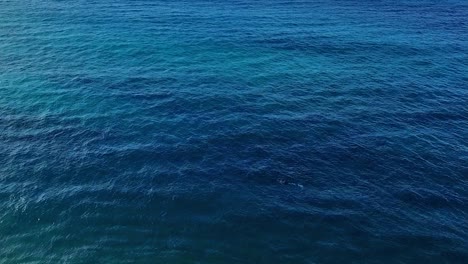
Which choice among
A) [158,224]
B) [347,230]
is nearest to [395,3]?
[347,230]

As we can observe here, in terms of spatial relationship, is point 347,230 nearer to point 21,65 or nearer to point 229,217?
point 229,217

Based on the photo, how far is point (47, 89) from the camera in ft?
385

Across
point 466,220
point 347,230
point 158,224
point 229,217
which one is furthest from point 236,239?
point 466,220

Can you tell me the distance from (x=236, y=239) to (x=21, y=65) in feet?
297

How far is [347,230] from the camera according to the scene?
77.2 meters

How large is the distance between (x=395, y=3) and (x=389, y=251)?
485ft

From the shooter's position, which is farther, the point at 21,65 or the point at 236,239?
the point at 21,65

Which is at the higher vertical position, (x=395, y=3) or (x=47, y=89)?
(x=395, y=3)

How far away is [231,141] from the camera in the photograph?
99.5 meters

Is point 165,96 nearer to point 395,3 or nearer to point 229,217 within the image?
point 229,217

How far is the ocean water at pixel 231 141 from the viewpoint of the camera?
75.6 meters

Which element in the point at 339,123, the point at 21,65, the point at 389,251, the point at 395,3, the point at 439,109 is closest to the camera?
the point at 389,251

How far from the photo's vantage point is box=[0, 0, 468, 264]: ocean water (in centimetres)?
7562

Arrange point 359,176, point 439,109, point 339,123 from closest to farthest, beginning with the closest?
1. point 359,176
2. point 339,123
3. point 439,109
